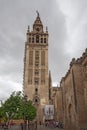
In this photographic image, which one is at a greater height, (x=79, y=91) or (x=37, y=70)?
(x=37, y=70)

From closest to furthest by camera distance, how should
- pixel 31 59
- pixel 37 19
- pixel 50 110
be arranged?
pixel 50 110 → pixel 31 59 → pixel 37 19

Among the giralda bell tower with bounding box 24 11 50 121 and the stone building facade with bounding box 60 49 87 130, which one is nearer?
the stone building facade with bounding box 60 49 87 130

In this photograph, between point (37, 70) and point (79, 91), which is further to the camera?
point (37, 70)

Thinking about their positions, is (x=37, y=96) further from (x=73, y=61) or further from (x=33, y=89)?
(x=73, y=61)

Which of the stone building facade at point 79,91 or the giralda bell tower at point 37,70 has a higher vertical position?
the giralda bell tower at point 37,70

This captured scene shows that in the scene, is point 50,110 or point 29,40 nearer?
point 50,110

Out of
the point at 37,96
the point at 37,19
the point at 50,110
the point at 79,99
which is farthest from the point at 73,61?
the point at 37,19

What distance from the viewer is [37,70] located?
7950 centimetres

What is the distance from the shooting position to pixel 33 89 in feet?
251

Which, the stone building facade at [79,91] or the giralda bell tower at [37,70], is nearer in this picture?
the stone building facade at [79,91]

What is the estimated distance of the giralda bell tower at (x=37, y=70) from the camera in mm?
75750

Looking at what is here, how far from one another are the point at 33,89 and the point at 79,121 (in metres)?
44.8

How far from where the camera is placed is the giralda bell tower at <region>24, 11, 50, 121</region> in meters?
75.8

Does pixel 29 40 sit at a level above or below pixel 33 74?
above
